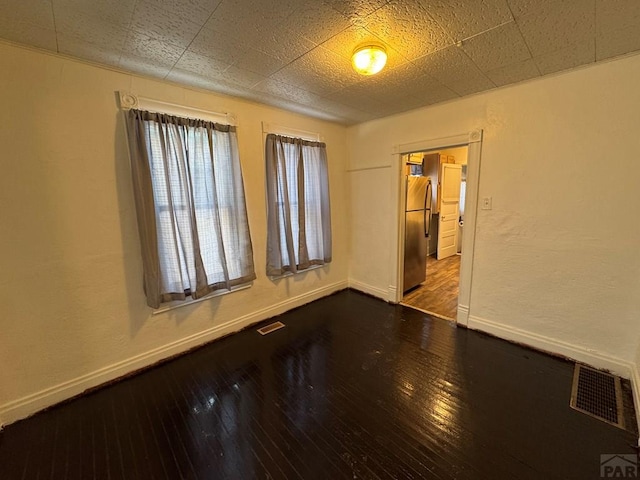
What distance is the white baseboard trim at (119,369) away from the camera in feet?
5.80

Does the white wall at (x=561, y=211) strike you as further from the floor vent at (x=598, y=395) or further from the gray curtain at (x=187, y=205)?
the gray curtain at (x=187, y=205)

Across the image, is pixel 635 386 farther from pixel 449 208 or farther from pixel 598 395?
pixel 449 208

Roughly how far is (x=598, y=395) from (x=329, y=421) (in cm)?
192

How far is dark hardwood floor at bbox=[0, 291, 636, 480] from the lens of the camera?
1.43m

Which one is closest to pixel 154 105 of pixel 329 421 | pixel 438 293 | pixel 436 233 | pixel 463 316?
pixel 329 421

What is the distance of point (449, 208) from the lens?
573 cm

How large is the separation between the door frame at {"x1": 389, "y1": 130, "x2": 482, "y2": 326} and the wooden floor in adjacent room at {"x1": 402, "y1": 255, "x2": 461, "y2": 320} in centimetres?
41

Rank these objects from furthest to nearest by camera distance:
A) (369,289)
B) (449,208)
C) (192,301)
A: (449,208) < (369,289) < (192,301)

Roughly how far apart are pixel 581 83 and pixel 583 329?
77.3 inches

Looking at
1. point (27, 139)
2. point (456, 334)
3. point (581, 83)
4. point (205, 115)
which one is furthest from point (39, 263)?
point (581, 83)

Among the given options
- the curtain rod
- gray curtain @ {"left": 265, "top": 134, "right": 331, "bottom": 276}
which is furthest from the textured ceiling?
gray curtain @ {"left": 265, "top": 134, "right": 331, "bottom": 276}

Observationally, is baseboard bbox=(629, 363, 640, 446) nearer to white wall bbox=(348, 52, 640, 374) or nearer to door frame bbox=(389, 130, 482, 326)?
white wall bbox=(348, 52, 640, 374)

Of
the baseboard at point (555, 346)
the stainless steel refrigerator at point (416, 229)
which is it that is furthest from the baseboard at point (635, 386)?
the stainless steel refrigerator at point (416, 229)

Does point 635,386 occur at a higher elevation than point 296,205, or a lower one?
lower
